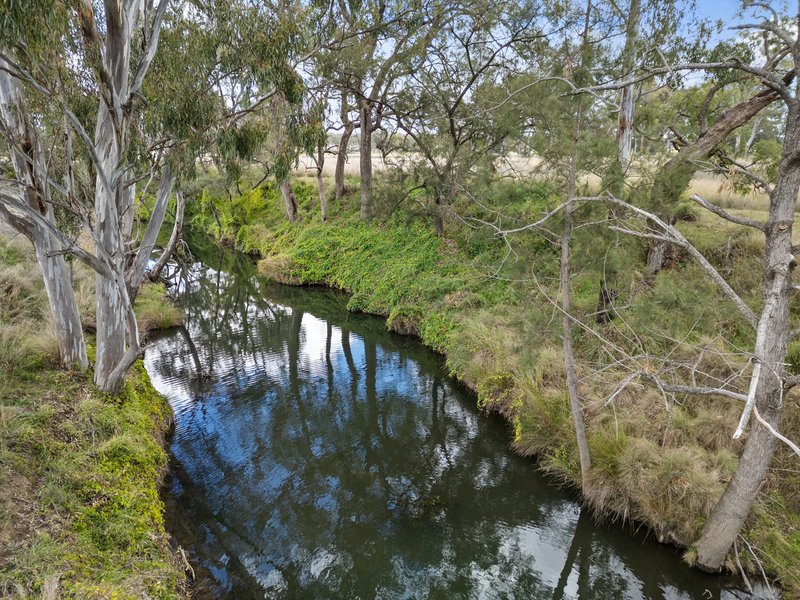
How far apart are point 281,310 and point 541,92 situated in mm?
12070

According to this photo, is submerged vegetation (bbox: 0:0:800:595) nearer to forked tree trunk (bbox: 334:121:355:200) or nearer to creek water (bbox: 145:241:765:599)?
creek water (bbox: 145:241:765:599)

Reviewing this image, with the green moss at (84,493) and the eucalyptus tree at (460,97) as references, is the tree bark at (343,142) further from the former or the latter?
the green moss at (84,493)

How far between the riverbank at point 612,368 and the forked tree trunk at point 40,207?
664 centimetres

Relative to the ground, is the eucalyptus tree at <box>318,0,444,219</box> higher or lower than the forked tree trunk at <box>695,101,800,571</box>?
higher

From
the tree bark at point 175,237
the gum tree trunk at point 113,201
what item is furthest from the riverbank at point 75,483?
the tree bark at point 175,237

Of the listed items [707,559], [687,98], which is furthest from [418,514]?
[687,98]

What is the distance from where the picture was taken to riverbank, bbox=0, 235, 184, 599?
13.3ft

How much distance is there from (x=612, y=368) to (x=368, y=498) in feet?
15.6

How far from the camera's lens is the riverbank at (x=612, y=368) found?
19.0 feet

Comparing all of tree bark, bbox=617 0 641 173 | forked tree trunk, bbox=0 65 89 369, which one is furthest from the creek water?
tree bark, bbox=617 0 641 173

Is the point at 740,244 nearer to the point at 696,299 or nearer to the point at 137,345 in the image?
the point at 696,299

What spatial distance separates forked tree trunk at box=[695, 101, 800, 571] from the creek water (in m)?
1.47

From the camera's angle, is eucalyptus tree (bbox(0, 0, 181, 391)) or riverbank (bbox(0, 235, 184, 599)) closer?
riverbank (bbox(0, 235, 184, 599))

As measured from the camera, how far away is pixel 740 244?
1029cm
